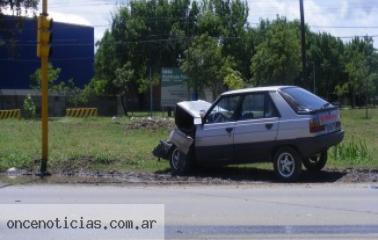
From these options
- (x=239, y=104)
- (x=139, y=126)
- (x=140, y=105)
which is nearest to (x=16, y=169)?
(x=239, y=104)

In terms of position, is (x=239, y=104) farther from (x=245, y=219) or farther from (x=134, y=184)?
(x=245, y=219)

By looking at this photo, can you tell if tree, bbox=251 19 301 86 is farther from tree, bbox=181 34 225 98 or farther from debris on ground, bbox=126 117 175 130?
debris on ground, bbox=126 117 175 130

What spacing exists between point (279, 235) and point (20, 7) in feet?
124

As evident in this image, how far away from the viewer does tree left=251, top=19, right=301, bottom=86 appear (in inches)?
2416

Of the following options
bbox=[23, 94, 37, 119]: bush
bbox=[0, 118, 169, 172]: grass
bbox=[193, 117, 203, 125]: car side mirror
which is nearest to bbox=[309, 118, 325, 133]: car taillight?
bbox=[193, 117, 203, 125]: car side mirror

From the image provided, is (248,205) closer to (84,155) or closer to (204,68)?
(84,155)

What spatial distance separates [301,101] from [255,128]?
1.12 m

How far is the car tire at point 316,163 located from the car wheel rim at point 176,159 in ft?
9.30

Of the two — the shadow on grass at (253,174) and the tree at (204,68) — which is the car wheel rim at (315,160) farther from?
the tree at (204,68)

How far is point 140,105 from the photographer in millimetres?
91312

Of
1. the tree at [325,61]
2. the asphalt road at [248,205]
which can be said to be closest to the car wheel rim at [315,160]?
the asphalt road at [248,205]

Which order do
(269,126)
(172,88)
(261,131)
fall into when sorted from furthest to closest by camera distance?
(172,88), (261,131), (269,126)

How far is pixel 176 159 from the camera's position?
1594 cm

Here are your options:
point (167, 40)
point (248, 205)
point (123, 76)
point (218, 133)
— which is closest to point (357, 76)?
point (167, 40)
